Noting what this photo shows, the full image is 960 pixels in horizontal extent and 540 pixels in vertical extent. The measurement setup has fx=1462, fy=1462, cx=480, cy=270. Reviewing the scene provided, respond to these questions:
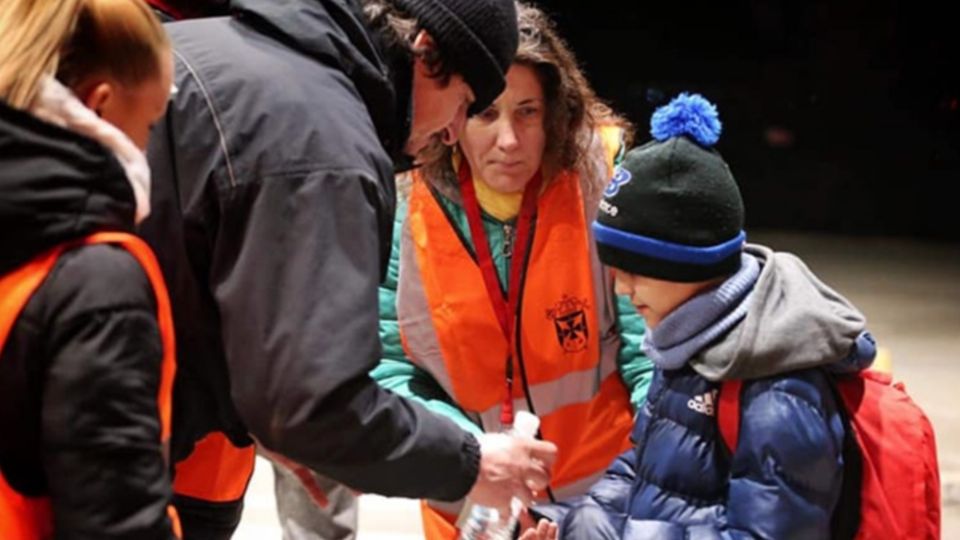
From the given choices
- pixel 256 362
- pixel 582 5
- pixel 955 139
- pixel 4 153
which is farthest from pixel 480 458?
pixel 582 5

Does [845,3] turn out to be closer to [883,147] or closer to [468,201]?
[883,147]

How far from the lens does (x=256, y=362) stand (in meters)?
1.54

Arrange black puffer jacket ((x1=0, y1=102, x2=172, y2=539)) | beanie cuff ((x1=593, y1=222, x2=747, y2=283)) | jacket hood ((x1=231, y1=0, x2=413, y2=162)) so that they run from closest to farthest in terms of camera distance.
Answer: black puffer jacket ((x1=0, y1=102, x2=172, y2=539)), jacket hood ((x1=231, y1=0, x2=413, y2=162)), beanie cuff ((x1=593, y1=222, x2=747, y2=283))

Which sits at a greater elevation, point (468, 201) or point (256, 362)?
point (256, 362)

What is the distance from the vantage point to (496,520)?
199cm

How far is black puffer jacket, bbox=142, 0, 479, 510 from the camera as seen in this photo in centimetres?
153

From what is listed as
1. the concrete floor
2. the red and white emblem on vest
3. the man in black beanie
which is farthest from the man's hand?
the concrete floor

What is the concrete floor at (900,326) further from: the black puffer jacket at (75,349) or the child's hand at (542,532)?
the black puffer jacket at (75,349)

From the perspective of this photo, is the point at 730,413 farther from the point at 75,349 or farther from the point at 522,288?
the point at 75,349

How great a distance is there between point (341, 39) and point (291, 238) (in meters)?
0.28

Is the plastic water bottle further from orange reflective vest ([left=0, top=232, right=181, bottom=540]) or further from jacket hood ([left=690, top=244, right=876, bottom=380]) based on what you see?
orange reflective vest ([left=0, top=232, right=181, bottom=540])

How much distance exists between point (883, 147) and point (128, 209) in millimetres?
8565

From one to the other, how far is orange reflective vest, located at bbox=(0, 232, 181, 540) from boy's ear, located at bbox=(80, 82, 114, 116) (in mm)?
125

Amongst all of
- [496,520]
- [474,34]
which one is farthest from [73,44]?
[496,520]
